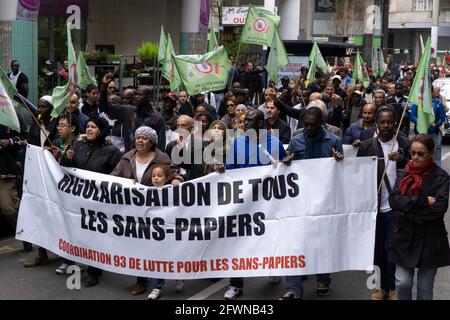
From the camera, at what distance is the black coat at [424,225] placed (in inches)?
225

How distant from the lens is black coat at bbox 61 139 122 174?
768 cm

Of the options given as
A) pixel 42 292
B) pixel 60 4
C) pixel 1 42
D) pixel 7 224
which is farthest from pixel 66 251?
pixel 60 4

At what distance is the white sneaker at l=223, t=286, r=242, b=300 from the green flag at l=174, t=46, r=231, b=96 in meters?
5.23

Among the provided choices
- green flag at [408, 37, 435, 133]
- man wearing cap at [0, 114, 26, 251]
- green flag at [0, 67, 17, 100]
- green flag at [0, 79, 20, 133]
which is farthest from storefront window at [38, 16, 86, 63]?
green flag at [408, 37, 435, 133]

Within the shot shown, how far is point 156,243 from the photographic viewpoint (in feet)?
23.0

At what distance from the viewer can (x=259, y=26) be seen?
611 inches

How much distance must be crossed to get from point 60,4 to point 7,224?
16915 millimetres

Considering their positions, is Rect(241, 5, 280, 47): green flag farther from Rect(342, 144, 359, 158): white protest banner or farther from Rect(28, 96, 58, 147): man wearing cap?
Rect(342, 144, 359, 158): white protest banner

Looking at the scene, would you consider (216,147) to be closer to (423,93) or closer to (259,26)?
(423,93)

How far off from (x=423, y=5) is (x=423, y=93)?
60325mm

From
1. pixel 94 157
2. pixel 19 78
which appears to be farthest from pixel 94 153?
pixel 19 78

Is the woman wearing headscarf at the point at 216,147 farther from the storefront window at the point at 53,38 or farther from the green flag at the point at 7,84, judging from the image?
the storefront window at the point at 53,38

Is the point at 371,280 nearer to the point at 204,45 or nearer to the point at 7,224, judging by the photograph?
the point at 7,224

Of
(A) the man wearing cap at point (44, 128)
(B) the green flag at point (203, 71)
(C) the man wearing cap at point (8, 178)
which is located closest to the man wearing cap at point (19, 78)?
(B) the green flag at point (203, 71)
